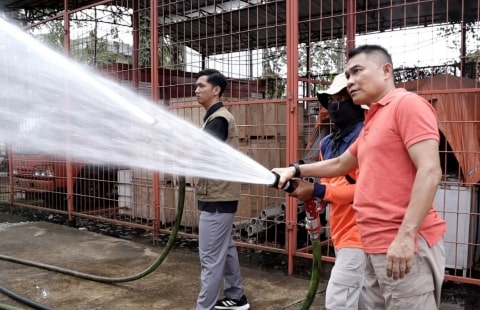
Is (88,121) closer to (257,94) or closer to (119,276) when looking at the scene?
(257,94)

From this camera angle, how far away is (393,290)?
7.08ft

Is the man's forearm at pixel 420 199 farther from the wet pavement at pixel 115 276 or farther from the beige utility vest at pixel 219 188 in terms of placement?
the wet pavement at pixel 115 276

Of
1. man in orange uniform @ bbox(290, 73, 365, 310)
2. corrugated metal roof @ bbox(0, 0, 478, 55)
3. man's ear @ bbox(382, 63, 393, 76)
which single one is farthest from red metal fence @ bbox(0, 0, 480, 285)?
man's ear @ bbox(382, 63, 393, 76)

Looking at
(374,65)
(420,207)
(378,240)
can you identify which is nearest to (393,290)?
(378,240)

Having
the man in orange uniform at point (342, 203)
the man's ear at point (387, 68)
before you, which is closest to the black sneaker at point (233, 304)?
the man in orange uniform at point (342, 203)

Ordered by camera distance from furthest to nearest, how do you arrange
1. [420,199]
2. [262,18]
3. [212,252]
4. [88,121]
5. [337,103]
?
[262,18], [88,121], [212,252], [337,103], [420,199]

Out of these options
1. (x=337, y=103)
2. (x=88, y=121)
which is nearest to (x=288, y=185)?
(x=337, y=103)

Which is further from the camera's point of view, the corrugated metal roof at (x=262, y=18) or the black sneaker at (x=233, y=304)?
the corrugated metal roof at (x=262, y=18)

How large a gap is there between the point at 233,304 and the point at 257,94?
3.32 meters

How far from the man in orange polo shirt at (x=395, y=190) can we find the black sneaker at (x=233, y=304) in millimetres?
1853

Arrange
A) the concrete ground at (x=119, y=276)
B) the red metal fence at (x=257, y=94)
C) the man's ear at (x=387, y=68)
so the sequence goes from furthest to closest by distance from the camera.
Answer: the red metal fence at (x=257, y=94)
the concrete ground at (x=119, y=276)
the man's ear at (x=387, y=68)

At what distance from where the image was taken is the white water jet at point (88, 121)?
395cm

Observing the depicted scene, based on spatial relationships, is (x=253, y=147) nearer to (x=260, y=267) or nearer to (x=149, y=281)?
(x=260, y=267)

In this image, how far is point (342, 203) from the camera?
2812 millimetres
